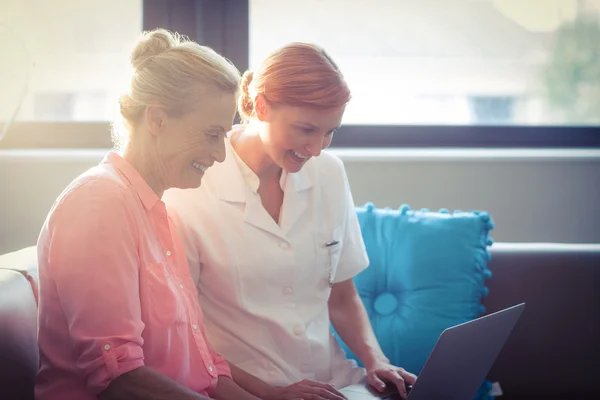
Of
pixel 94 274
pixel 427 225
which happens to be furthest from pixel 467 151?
pixel 94 274

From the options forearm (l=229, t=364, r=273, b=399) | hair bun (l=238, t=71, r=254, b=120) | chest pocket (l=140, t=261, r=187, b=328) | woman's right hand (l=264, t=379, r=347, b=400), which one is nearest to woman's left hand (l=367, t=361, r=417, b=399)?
woman's right hand (l=264, t=379, r=347, b=400)

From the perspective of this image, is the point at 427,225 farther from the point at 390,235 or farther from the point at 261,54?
the point at 261,54

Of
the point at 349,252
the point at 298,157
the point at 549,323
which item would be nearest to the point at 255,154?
the point at 298,157

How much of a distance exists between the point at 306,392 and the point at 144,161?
0.55 metres

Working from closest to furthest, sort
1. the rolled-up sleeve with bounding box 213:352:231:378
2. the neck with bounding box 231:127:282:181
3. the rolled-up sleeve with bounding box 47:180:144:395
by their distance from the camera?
the rolled-up sleeve with bounding box 47:180:144:395
the rolled-up sleeve with bounding box 213:352:231:378
the neck with bounding box 231:127:282:181

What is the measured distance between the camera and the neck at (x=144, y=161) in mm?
1338

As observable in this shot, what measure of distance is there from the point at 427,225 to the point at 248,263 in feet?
2.07

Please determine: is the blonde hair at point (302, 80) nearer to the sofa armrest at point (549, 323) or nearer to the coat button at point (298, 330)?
the coat button at point (298, 330)

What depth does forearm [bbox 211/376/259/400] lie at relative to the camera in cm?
142

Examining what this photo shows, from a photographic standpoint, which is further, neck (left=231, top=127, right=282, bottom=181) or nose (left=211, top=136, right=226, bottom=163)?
neck (left=231, top=127, right=282, bottom=181)

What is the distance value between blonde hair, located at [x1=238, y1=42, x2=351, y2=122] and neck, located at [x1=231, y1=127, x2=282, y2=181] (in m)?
0.11

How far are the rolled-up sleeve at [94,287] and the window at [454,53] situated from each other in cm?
158

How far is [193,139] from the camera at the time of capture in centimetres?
135

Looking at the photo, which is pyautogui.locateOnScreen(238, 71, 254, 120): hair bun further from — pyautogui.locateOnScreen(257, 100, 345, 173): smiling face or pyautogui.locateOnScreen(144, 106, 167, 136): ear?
pyautogui.locateOnScreen(144, 106, 167, 136): ear
